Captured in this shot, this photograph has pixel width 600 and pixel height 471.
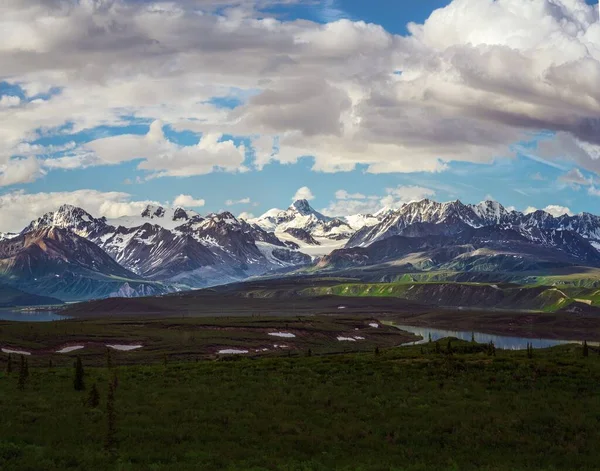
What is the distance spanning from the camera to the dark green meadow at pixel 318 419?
33.8 metres

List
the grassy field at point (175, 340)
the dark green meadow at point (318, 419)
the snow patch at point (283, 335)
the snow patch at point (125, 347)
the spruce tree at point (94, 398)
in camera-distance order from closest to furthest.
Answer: the dark green meadow at point (318, 419) → the spruce tree at point (94, 398) → the grassy field at point (175, 340) → the snow patch at point (125, 347) → the snow patch at point (283, 335)

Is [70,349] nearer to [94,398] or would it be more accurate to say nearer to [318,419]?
[94,398]

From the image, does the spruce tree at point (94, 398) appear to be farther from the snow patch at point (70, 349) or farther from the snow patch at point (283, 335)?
the snow patch at point (283, 335)

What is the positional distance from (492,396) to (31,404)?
29.4m

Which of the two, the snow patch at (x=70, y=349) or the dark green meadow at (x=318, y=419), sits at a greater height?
the dark green meadow at (x=318, y=419)

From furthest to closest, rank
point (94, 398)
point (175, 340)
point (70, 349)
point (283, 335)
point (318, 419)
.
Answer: point (283, 335)
point (175, 340)
point (70, 349)
point (94, 398)
point (318, 419)

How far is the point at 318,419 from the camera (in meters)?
42.7

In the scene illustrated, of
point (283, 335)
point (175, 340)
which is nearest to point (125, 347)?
point (175, 340)

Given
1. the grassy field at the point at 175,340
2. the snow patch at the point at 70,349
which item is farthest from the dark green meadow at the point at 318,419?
the snow patch at the point at 70,349

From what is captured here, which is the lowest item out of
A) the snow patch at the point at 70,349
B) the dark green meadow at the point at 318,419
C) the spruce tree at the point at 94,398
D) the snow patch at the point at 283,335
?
the snow patch at the point at 283,335

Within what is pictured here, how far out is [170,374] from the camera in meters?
63.5

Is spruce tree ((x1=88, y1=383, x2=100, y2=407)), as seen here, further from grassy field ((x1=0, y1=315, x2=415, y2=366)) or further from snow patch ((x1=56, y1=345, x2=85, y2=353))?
snow patch ((x1=56, y1=345, x2=85, y2=353))

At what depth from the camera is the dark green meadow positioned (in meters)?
33.8

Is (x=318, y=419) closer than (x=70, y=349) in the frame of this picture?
Yes
